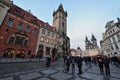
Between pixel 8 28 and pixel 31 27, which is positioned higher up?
pixel 31 27

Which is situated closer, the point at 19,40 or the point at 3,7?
the point at 3,7

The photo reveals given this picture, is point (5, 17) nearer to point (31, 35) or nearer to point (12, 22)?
point (12, 22)

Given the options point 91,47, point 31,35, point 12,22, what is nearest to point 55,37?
point 31,35

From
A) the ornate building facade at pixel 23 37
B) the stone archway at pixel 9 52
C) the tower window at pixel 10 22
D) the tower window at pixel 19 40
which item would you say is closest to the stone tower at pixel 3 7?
the ornate building facade at pixel 23 37

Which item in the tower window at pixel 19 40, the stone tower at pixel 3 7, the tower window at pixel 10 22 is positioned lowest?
the tower window at pixel 19 40

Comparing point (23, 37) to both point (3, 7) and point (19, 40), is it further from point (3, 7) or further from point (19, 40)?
point (3, 7)

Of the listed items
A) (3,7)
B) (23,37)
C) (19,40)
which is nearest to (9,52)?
(19,40)

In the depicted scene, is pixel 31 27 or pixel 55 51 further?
pixel 55 51

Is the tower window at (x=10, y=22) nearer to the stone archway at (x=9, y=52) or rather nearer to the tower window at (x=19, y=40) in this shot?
the tower window at (x=19, y=40)

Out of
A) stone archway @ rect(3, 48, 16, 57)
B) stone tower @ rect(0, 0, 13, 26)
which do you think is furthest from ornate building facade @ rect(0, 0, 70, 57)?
stone tower @ rect(0, 0, 13, 26)

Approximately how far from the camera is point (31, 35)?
26234mm

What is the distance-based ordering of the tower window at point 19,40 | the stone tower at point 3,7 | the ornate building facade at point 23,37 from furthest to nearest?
the tower window at point 19,40 < the ornate building facade at point 23,37 < the stone tower at point 3,7

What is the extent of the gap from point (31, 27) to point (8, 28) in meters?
7.66

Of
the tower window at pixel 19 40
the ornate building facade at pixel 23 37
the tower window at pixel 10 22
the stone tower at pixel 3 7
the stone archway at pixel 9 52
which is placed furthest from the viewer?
the tower window at pixel 19 40
